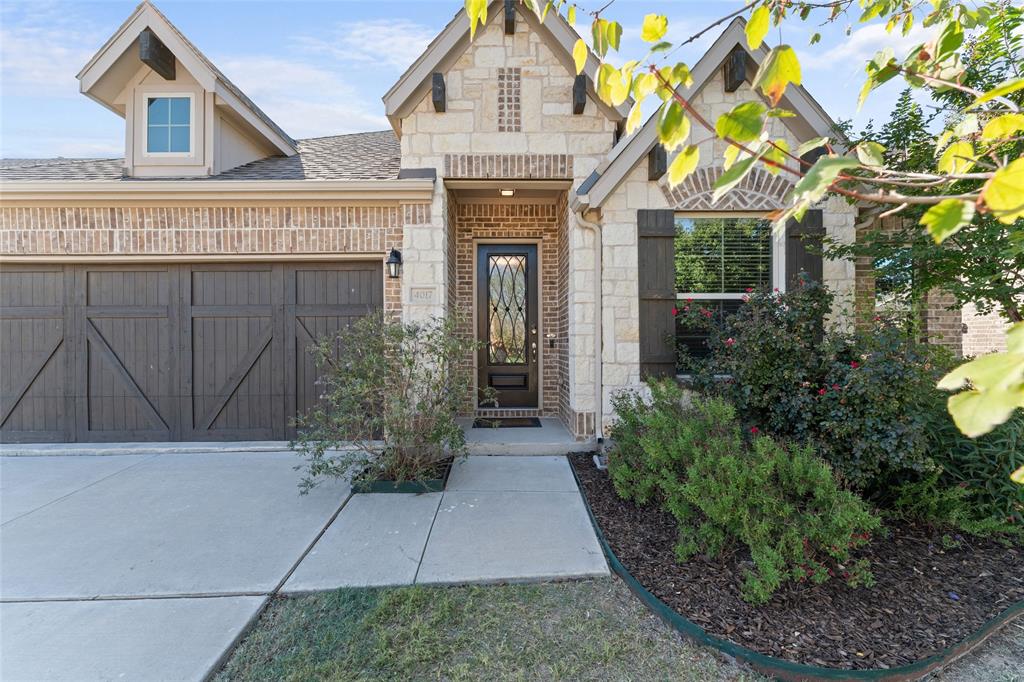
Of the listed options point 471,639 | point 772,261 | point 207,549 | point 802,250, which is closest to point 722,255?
point 772,261

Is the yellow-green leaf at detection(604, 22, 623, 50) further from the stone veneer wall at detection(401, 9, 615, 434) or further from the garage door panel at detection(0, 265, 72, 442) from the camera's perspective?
the garage door panel at detection(0, 265, 72, 442)

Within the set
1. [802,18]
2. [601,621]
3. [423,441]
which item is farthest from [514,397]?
[802,18]

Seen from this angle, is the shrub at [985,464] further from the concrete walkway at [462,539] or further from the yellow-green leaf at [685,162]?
the yellow-green leaf at [685,162]

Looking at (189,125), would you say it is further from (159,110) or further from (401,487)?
(401,487)

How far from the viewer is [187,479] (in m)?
4.88

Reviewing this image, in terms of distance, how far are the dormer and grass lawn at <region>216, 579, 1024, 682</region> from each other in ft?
18.6

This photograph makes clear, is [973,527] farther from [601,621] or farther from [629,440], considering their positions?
[601,621]

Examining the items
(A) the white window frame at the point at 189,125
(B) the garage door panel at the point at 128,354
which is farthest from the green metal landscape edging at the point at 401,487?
(A) the white window frame at the point at 189,125

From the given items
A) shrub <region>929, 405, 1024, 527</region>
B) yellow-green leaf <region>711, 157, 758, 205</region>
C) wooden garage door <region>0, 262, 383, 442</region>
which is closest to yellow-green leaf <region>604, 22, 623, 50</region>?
yellow-green leaf <region>711, 157, 758, 205</region>

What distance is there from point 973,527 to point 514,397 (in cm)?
491

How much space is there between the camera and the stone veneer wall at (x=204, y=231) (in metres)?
5.80

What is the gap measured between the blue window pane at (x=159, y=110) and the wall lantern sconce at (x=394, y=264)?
3.38 meters

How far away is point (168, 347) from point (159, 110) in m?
2.96

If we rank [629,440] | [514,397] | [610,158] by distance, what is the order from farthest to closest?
[514,397] < [610,158] < [629,440]
